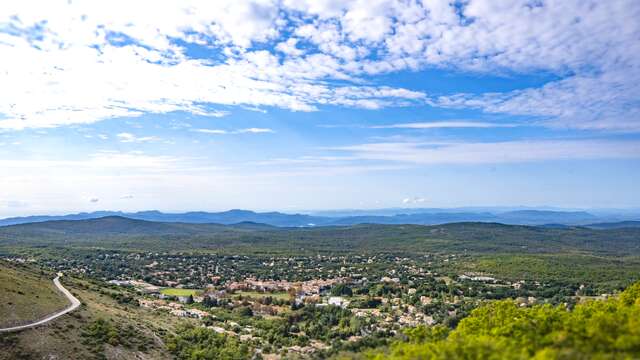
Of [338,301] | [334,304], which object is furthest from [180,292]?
[334,304]

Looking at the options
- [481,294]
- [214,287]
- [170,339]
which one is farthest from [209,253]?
[170,339]

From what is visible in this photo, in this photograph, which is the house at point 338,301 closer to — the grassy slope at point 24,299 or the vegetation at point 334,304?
the vegetation at point 334,304

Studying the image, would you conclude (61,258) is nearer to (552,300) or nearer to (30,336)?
(30,336)

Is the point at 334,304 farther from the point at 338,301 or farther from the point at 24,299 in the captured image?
the point at 24,299

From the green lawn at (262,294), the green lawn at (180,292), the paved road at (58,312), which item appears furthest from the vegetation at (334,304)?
the paved road at (58,312)

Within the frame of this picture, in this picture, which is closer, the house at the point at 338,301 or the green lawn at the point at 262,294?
the house at the point at 338,301

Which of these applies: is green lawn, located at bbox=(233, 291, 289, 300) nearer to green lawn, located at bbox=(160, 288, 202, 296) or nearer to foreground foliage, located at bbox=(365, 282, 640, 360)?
green lawn, located at bbox=(160, 288, 202, 296)
